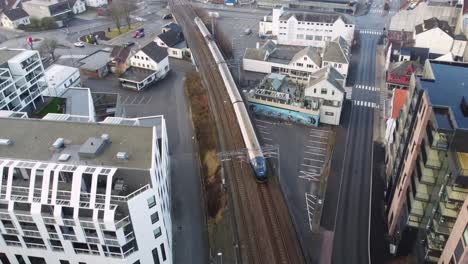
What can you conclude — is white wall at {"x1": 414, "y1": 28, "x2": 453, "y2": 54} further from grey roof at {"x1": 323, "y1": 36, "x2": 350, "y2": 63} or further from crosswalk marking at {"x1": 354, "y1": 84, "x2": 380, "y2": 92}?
Answer: grey roof at {"x1": 323, "y1": 36, "x2": 350, "y2": 63}

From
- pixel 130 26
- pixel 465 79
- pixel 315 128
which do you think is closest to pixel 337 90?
pixel 315 128

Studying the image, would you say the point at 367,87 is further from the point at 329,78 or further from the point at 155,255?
the point at 155,255

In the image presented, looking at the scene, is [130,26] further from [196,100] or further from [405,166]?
[405,166]

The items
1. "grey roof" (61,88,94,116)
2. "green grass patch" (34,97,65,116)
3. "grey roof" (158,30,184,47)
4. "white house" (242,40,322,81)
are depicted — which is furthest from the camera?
"grey roof" (158,30,184,47)

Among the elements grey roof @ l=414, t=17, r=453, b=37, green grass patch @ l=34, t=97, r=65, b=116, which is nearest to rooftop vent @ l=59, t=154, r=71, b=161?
green grass patch @ l=34, t=97, r=65, b=116

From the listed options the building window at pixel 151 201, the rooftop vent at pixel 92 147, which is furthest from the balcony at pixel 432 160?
the rooftop vent at pixel 92 147

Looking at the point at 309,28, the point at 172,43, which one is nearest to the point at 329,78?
the point at 309,28
